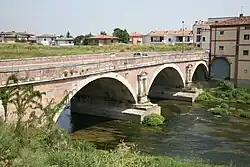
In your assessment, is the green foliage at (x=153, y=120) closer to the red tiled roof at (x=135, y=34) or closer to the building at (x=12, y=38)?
the building at (x=12, y=38)

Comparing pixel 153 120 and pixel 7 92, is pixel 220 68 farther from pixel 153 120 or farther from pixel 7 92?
pixel 7 92

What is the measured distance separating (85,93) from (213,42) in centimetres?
2197

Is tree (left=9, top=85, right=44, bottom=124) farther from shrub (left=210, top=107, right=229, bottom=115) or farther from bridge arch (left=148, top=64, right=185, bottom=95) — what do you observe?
bridge arch (left=148, top=64, right=185, bottom=95)

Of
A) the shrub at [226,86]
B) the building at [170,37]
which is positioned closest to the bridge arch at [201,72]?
the shrub at [226,86]

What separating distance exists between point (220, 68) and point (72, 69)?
28.7m

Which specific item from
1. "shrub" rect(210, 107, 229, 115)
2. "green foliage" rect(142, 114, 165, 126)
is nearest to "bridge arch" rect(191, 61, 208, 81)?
"shrub" rect(210, 107, 229, 115)

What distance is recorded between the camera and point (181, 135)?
77.6 feet

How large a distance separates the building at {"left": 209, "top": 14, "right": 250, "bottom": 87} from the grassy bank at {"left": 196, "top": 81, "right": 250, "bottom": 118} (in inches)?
121

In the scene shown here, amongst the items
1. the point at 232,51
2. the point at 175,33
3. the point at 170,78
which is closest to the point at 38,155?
the point at 170,78

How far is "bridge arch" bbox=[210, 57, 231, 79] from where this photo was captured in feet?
142

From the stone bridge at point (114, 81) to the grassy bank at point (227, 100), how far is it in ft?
8.23

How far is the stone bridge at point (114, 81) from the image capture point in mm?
18172

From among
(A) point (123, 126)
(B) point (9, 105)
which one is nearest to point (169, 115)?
(A) point (123, 126)

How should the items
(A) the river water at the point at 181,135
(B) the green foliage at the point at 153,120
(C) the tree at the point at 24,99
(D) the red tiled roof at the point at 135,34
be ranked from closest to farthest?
(C) the tree at the point at 24,99
(A) the river water at the point at 181,135
(B) the green foliage at the point at 153,120
(D) the red tiled roof at the point at 135,34
